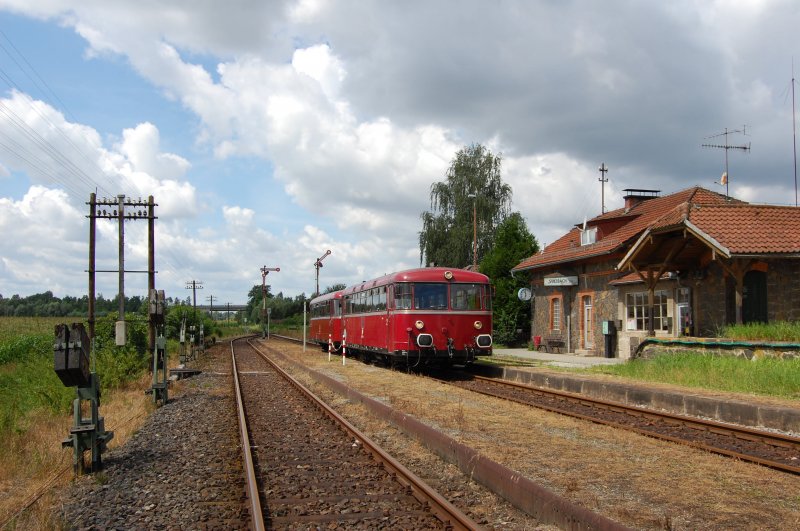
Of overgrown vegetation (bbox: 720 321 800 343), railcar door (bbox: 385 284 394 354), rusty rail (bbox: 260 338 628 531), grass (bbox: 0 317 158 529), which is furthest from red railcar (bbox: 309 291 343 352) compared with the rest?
rusty rail (bbox: 260 338 628 531)

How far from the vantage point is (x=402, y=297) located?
19219mm

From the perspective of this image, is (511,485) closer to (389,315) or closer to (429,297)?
(429,297)

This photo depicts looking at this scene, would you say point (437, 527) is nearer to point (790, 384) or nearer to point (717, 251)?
point (790, 384)

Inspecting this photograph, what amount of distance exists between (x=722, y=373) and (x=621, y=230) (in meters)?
14.9

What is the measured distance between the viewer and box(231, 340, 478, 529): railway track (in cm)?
584

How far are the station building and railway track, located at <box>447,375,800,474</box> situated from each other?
5697 millimetres

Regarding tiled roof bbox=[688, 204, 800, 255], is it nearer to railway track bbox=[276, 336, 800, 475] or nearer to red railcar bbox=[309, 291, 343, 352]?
railway track bbox=[276, 336, 800, 475]

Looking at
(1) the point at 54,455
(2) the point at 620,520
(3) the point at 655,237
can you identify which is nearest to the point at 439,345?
(3) the point at 655,237

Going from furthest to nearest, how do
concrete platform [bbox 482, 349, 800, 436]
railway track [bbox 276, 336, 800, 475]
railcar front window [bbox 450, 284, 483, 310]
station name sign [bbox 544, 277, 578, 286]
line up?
1. station name sign [bbox 544, 277, 578, 286]
2. railcar front window [bbox 450, 284, 483, 310]
3. concrete platform [bbox 482, 349, 800, 436]
4. railway track [bbox 276, 336, 800, 475]

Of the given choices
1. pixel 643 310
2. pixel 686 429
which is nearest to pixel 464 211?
pixel 643 310

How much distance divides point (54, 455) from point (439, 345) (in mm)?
11028

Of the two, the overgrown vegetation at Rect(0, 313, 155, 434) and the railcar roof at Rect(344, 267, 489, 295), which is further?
the railcar roof at Rect(344, 267, 489, 295)

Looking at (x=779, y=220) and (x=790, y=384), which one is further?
(x=779, y=220)

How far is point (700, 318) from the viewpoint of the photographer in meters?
19.6
